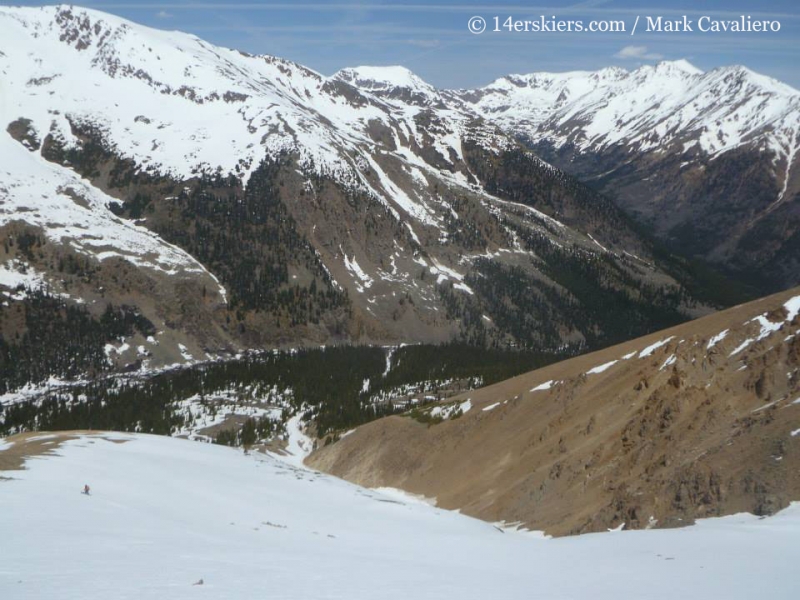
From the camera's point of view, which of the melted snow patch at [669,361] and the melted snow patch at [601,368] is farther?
the melted snow patch at [601,368]

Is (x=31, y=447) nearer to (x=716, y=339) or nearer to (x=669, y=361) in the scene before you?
(x=669, y=361)

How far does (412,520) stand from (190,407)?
10970 centimetres

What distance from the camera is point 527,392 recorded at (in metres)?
84.2

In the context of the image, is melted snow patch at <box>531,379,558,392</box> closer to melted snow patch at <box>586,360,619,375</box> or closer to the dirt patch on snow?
melted snow patch at <box>586,360,619,375</box>

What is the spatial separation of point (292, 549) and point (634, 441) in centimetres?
3866

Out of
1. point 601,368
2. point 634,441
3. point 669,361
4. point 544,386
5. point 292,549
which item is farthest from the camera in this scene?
Answer: point 544,386

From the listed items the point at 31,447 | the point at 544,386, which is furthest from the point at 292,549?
the point at 544,386

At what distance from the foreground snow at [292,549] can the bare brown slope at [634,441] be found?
21.9 ft

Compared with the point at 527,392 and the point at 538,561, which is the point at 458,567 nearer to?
the point at 538,561

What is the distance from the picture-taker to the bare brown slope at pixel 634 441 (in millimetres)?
45094

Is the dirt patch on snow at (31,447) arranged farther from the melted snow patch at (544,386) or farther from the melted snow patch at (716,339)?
the melted snow patch at (716,339)

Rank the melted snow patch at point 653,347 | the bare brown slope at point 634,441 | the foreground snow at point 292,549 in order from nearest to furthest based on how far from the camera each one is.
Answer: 1. the foreground snow at point 292,549
2. the bare brown slope at point 634,441
3. the melted snow patch at point 653,347

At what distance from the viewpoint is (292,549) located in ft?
97.6

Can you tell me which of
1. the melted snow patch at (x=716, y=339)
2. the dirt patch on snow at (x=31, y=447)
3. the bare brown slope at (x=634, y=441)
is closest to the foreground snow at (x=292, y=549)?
the dirt patch on snow at (x=31, y=447)
